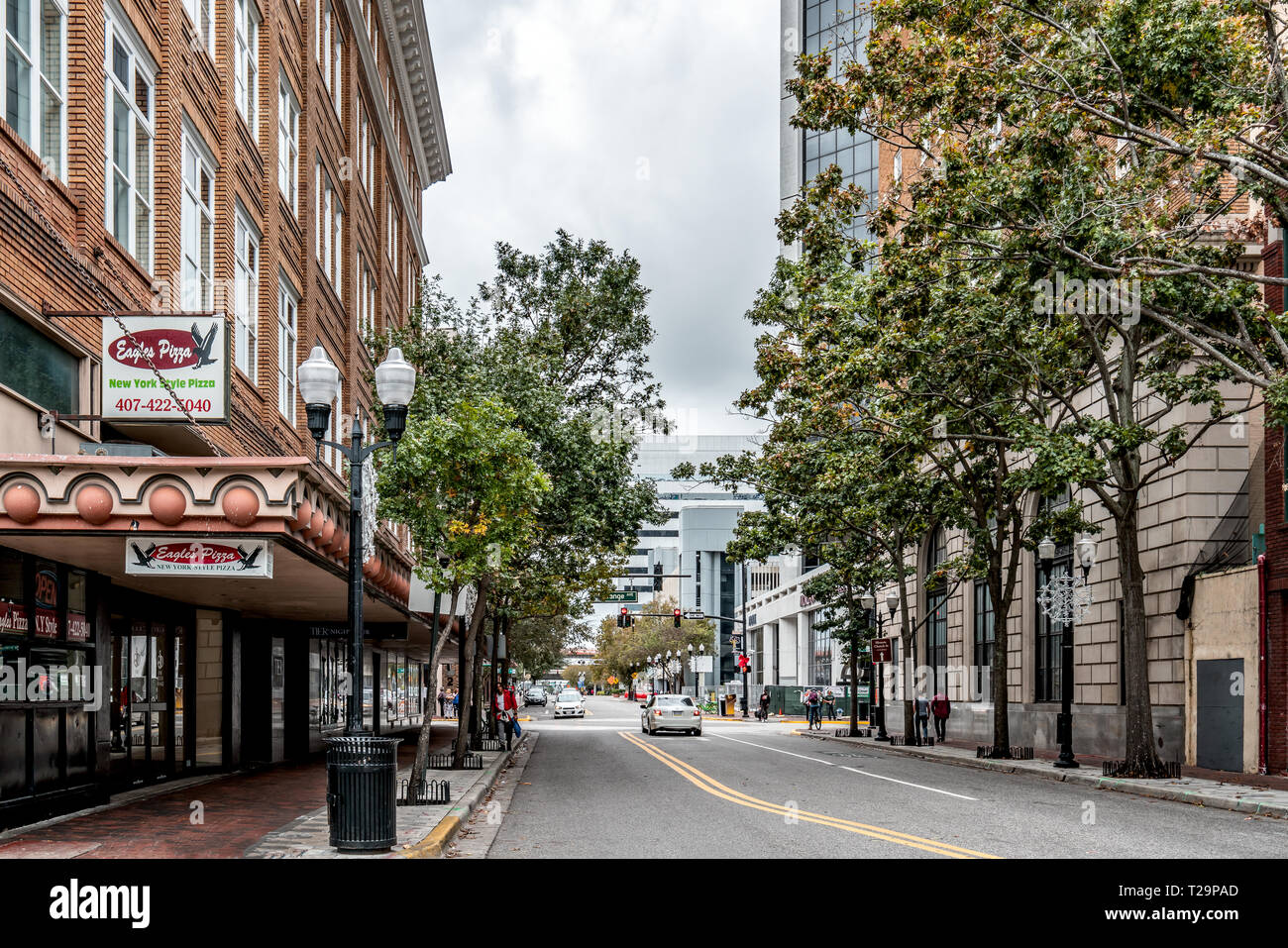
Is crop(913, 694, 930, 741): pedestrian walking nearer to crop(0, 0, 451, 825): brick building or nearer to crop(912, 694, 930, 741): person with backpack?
crop(912, 694, 930, 741): person with backpack

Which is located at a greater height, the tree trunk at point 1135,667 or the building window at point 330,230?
the building window at point 330,230

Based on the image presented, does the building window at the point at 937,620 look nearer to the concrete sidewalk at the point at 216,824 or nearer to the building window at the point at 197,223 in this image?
the concrete sidewalk at the point at 216,824

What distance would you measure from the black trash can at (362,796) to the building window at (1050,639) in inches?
885

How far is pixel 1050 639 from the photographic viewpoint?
107 ft

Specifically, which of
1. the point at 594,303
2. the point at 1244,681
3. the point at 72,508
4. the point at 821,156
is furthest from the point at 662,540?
the point at 72,508

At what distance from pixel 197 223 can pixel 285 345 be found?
667cm

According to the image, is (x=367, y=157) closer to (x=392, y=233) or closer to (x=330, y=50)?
(x=392, y=233)

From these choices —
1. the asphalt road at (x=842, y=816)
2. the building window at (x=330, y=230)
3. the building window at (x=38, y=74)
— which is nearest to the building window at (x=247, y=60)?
the building window at (x=330, y=230)

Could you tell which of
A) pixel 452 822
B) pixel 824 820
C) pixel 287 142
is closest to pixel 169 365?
pixel 452 822

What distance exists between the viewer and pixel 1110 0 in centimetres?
1739

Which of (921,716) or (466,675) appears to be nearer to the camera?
(466,675)

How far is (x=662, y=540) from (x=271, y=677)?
147881 millimetres

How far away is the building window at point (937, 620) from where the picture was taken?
42031 millimetres

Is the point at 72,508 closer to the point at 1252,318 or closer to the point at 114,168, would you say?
the point at 114,168
